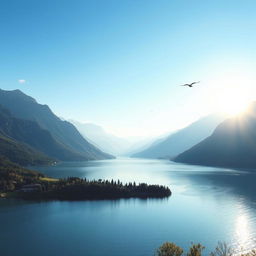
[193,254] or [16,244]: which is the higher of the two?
[193,254]

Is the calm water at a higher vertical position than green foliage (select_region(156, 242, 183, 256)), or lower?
lower

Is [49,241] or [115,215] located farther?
[115,215]

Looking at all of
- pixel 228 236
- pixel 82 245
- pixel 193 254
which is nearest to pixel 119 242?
pixel 82 245

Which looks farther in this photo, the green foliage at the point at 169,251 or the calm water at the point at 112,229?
the calm water at the point at 112,229

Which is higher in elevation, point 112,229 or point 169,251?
point 169,251

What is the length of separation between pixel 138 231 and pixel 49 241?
1545 inches

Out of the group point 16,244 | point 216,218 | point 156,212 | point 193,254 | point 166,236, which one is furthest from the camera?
point 156,212

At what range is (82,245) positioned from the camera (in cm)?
12769

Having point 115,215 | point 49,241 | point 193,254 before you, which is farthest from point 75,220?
point 193,254

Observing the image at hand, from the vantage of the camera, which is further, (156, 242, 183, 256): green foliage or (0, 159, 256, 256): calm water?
(0, 159, 256, 256): calm water

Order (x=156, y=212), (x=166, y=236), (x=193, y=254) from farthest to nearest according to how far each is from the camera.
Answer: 1. (x=156, y=212)
2. (x=166, y=236)
3. (x=193, y=254)

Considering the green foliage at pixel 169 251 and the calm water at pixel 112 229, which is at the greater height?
the green foliage at pixel 169 251

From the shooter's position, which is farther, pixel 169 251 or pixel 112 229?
pixel 112 229

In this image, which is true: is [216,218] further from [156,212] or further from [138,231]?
[138,231]
